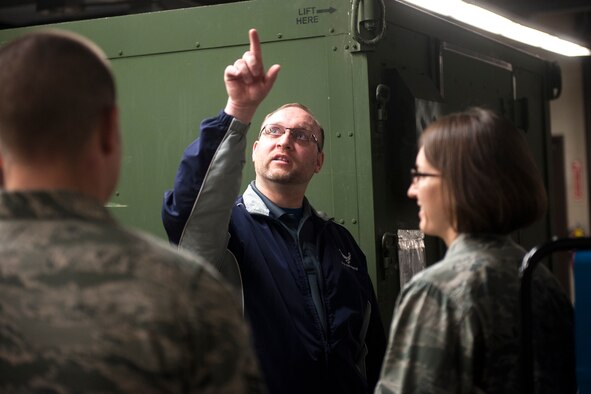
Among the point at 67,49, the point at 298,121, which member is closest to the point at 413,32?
the point at 298,121

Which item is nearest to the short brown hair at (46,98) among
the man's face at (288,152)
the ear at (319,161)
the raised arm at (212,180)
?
the raised arm at (212,180)

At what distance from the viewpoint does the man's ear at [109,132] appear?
154cm

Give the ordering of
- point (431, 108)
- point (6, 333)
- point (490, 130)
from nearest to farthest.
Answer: point (6, 333), point (490, 130), point (431, 108)

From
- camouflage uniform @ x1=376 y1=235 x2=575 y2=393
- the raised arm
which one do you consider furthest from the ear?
camouflage uniform @ x1=376 y1=235 x2=575 y2=393

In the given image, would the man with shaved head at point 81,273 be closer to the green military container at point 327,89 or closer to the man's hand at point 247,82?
the man's hand at point 247,82

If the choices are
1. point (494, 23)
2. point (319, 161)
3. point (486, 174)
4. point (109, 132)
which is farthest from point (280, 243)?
point (494, 23)

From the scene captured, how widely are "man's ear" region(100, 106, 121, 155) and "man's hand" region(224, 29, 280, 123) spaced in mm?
1280

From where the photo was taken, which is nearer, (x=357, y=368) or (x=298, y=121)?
(x=357, y=368)

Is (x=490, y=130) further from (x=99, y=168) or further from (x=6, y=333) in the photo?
(x=6, y=333)

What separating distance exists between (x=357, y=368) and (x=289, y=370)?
1.06 feet

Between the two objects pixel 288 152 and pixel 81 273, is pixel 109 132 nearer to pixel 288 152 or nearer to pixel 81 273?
pixel 81 273

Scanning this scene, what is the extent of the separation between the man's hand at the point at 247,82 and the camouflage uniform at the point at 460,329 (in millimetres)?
1001

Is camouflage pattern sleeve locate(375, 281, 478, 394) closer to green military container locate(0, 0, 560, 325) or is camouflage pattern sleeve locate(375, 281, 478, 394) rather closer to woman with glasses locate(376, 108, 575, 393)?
woman with glasses locate(376, 108, 575, 393)

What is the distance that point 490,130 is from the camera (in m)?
2.21
